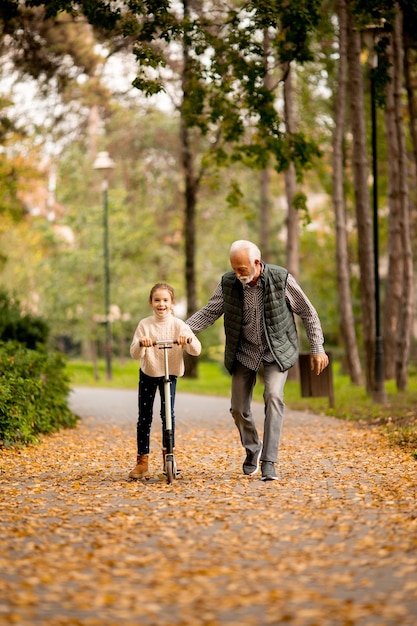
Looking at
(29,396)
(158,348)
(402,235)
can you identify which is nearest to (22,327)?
(29,396)

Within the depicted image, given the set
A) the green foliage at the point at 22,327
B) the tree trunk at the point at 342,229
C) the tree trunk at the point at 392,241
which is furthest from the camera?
the tree trunk at the point at 342,229

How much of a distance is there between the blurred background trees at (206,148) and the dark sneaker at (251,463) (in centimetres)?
718

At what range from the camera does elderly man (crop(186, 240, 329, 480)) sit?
31.2 feet

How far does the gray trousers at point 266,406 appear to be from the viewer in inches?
376

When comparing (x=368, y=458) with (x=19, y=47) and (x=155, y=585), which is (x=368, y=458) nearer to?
(x=155, y=585)

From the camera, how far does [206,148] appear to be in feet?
120

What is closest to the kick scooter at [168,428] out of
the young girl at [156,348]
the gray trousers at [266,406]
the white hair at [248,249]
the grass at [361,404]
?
the young girl at [156,348]

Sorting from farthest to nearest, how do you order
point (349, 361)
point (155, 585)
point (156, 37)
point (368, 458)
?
point (349, 361) < point (156, 37) < point (368, 458) < point (155, 585)

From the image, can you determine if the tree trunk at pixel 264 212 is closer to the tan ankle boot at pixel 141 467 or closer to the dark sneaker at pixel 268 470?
the tan ankle boot at pixel 141 467

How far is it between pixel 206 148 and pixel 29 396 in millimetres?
23653

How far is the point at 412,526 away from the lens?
24.0 ft

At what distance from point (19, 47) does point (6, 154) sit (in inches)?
405

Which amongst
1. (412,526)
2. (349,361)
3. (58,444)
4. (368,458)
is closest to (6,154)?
(349,361)

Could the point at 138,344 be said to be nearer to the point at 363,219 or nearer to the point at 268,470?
the point at 268,470
